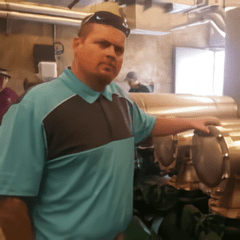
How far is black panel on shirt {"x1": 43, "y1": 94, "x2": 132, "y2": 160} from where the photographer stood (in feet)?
1.54

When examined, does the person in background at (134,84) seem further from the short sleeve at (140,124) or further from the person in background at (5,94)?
the person in background at (5,94)

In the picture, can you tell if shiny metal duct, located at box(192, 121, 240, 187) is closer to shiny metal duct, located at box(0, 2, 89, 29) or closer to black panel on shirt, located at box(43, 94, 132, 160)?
black panel on shirt, located at box(43, 94, 132, 160)

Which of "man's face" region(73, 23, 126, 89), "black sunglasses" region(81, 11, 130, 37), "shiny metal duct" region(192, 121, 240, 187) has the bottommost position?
"shiny metal duct" region(192, 121, 240, 187)

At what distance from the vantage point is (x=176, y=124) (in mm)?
673

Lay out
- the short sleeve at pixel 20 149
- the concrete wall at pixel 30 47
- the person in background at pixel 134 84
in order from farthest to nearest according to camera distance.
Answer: the person in background at pixel 134 84
the concrete wall at pixel 30 47
the short sleeve at pixel 20 149

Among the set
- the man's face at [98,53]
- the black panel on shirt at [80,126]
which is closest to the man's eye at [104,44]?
the man's face at [98,53]

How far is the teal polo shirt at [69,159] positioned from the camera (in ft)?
1.49

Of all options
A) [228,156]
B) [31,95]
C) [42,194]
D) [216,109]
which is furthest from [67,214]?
[216,109]

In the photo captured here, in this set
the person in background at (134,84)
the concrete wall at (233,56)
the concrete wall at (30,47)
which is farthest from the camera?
the concrete wall at (233,56)

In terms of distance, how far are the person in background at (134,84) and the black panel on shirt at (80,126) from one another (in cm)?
20

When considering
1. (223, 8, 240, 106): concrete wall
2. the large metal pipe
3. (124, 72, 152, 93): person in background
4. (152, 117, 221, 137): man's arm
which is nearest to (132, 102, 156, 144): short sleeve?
(152, 117, 221, 137): man's arm

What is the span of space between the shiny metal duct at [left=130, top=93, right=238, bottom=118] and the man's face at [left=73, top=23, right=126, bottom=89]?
277 millimetres

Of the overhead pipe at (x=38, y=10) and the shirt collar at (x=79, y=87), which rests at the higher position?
the overhead pipe at (x=38, y=10)

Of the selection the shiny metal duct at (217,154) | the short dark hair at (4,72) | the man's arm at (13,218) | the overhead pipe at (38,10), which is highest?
the overhead pipe at (38,10)
